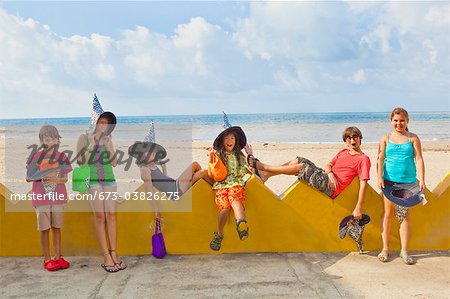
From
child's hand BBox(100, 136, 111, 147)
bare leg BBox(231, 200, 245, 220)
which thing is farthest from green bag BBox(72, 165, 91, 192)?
bare leg BBox(231, 200, 245, 220)

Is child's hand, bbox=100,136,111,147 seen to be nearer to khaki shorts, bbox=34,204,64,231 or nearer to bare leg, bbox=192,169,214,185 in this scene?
khaki shorts, bbox=34,204,64,231

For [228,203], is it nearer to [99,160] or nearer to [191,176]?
[191,176]

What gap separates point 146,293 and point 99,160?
4.68ft

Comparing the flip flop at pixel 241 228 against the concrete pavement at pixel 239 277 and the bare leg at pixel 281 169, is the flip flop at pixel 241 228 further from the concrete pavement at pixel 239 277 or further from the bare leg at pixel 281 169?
the bare leg at pixel 281 169

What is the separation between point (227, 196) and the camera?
14.4 feet

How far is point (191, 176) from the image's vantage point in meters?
4.68

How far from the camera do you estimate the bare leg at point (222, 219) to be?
4.35 m

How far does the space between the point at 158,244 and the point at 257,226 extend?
1002 mm

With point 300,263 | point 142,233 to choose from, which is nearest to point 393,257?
point 300,263

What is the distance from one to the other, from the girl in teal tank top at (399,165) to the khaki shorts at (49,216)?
308 centimetres

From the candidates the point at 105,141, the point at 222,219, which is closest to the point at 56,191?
the point at 105,141

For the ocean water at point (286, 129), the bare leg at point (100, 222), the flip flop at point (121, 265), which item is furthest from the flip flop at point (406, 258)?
the ocean water at point (286, 129)

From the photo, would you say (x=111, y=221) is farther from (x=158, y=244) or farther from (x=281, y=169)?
(x=281, y=169)

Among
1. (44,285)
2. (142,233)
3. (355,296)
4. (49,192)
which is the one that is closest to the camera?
(355,296)
